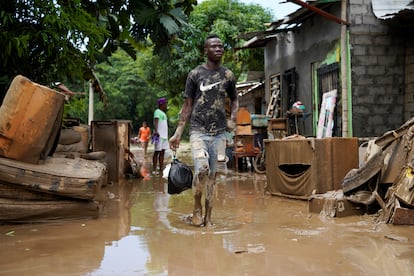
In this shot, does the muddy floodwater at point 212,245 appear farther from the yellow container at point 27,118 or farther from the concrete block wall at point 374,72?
the concrete block wall at point 374,72

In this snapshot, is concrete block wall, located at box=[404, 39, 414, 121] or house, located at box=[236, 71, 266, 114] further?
house, located at box=[236, 71, 266, 114]

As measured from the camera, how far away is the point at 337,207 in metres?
5.35

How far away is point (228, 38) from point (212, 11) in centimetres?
185

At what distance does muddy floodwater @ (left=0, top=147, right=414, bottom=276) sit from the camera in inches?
132

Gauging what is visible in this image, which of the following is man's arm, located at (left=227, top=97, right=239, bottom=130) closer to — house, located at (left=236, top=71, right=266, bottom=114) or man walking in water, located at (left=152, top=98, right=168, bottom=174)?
man walking in water, located at (left=152, top=98, right=168, bottom=174)

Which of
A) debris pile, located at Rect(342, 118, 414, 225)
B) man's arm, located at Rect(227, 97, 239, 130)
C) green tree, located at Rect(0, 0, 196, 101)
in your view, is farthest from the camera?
green tree, located at Rect(0, 0, 196, 101)

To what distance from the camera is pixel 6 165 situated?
4.72 metres

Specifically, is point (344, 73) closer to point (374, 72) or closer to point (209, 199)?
point (374, 72)

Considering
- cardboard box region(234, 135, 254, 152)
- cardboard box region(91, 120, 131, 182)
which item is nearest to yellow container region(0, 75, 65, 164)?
cardboard box region(91, 120, 131, 182)

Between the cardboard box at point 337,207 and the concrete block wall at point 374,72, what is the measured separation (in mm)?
5392

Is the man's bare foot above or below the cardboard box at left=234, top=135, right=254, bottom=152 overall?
below

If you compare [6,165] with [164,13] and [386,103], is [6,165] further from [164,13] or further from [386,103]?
[386,103]

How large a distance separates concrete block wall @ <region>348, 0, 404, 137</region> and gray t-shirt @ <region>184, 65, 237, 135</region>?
6.09m

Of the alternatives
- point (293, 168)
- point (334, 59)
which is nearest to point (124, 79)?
point (334, 59)
